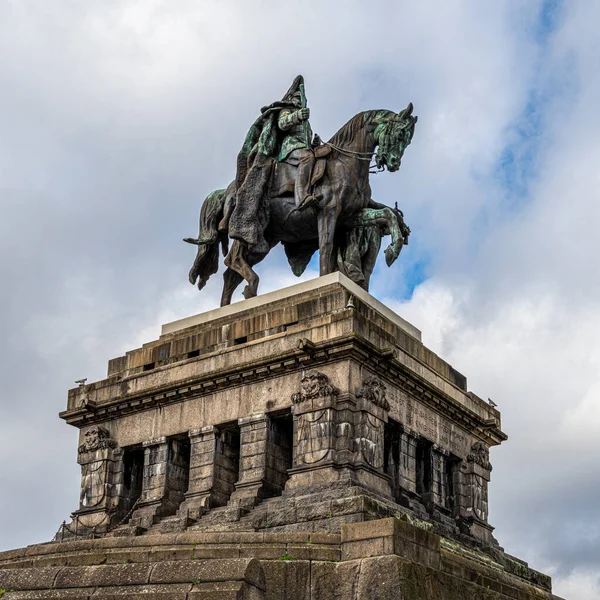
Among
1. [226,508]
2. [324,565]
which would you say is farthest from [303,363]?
[324,565]

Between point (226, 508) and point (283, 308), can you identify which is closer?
point (226, 508)

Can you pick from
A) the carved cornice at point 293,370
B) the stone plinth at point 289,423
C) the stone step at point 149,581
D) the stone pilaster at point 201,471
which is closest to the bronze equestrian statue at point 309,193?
the stone plinth at point 289,423

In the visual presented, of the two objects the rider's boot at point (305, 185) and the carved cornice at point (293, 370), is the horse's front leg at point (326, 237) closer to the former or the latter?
the rider's boot at point (305, 185)

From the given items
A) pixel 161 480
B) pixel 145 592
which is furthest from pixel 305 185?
pixel 145 592

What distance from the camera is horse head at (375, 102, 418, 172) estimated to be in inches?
1442

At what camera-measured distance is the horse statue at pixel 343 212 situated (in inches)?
1423

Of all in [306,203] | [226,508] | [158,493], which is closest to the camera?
[226,508]

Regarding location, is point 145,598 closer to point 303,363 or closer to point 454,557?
point 454,557

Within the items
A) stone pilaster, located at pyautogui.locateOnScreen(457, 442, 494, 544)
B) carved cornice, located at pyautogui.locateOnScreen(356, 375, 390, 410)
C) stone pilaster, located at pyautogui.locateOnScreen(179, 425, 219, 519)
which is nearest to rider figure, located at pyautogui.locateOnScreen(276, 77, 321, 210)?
carved cornice, located at pyautogui.locateOnScreen(356, 375, 390, 410)

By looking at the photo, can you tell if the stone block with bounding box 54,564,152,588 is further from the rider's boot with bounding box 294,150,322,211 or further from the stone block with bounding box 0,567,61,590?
the rider's boot with bounding box 294,150,322,211

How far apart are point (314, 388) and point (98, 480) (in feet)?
26.2

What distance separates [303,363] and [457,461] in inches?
275

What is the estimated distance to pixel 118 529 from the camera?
32.0 m

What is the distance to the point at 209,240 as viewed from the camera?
38125 mm
